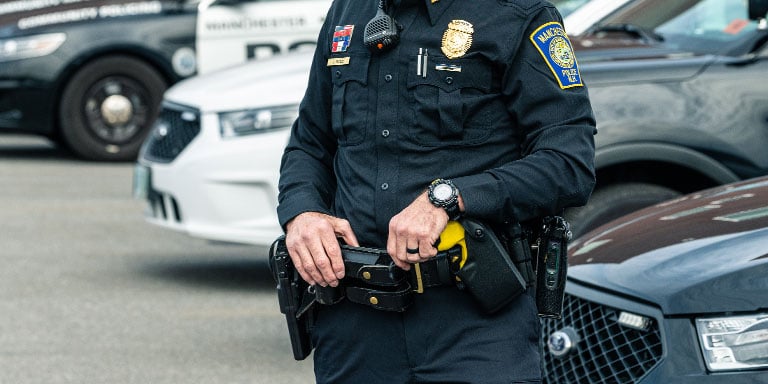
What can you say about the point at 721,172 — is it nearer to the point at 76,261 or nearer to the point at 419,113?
the point at 419,113

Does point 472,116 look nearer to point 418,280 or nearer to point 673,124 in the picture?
point 418,280

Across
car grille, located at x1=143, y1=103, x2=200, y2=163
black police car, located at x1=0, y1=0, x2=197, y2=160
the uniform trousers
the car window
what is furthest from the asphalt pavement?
the uniform trousers

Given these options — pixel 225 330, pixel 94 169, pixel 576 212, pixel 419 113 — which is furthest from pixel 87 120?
pixel 419 113

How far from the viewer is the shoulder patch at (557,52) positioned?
2.57 m

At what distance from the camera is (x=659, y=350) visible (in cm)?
316

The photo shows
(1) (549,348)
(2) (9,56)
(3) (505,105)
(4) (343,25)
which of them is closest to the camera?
(3) (505,105)

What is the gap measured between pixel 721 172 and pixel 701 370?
2.22 metres

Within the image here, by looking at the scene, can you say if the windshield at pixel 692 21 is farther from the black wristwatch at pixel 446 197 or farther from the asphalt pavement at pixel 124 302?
the black wristwatch at pixel 446 197

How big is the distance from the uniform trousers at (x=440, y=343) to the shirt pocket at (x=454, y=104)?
292 millimetres

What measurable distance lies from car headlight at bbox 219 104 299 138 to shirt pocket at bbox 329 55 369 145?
12.0 feet

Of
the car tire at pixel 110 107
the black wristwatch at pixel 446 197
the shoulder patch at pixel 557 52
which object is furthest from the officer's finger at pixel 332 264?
the car tire at pixel 110 107

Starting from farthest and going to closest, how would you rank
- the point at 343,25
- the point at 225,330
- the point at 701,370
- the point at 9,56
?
the point at 9,56, the point at 225,330, the point at 701,370, the point at 343,25

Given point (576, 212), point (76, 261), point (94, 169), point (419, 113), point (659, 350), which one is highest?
point (419, 113)

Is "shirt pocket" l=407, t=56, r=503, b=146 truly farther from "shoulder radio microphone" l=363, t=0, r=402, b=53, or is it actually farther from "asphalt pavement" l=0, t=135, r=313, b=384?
"asphalt pavement" l=0, t=135, r=313, b=384
